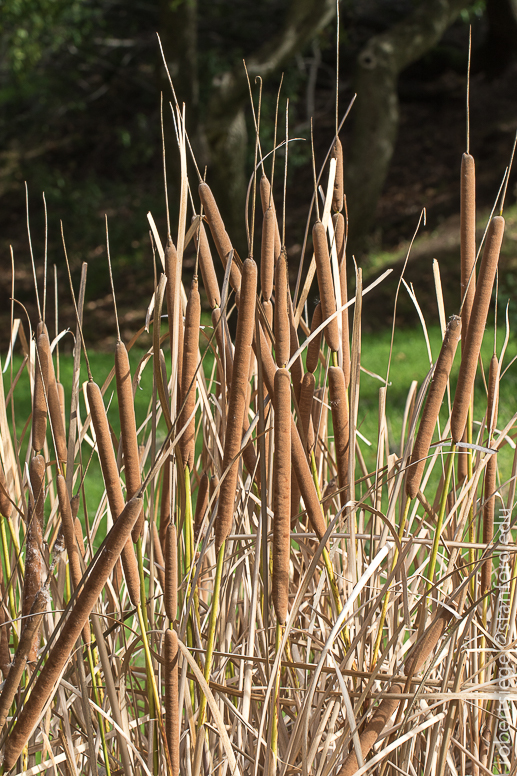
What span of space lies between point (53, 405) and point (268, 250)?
31 centimetres

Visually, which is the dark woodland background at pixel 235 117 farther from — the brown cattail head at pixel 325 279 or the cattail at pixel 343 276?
the brown cattail head at pixel 325 279

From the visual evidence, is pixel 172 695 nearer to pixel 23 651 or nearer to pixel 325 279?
pixel 23 651

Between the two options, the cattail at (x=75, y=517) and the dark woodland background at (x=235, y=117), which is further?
the dark woodland background at (x=235, y=117)

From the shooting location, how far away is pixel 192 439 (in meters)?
0.80

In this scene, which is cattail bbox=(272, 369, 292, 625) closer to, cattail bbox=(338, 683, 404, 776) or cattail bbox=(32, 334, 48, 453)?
cattail bbox=(338, 683, 404, 776)

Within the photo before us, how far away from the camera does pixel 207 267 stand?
2.92 ft

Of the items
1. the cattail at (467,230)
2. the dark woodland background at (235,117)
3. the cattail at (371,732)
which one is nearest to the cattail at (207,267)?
the cattail at (467,230)

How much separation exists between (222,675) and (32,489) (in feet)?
1.16

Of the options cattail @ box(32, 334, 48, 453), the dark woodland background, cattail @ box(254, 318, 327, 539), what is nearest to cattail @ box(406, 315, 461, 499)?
cattail @ box(254, 318, 327, 539)

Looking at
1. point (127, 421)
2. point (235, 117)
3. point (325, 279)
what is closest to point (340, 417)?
point (325, 279)

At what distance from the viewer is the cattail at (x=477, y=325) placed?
2.59 ft

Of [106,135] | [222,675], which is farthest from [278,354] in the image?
[106,135]

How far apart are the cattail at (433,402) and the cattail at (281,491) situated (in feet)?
0.53

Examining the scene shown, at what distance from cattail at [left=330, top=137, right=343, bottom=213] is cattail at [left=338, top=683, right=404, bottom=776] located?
643mm
